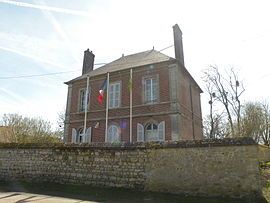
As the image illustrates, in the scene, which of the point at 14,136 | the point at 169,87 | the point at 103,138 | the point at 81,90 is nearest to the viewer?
the point at 169,87

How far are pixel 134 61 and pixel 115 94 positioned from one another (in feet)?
9.80

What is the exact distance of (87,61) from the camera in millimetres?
20703

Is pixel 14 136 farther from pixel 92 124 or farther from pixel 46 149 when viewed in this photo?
pixel 46 149

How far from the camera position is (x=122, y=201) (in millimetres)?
6945

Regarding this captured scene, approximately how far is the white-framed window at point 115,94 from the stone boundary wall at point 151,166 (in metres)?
6.67

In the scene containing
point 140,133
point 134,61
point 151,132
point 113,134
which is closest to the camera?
point 151,132

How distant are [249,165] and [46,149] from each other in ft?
25.9

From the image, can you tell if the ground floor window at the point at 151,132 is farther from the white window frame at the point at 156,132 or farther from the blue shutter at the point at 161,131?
the blue shutter at the point at 161,131

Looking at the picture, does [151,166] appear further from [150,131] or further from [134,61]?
[134,61]

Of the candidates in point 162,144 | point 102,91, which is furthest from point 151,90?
point 162,144

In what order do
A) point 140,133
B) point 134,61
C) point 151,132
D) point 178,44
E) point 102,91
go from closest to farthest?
point 102,91, point 151,132, point 140,133, point 178,44, point 134,61

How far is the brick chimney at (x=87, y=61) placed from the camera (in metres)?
20.4

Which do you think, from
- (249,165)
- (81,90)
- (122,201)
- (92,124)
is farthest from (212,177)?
(81,90)

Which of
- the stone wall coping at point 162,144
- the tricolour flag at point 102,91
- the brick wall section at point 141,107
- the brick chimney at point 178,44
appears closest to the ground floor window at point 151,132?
the brick wall section at point 141,107
